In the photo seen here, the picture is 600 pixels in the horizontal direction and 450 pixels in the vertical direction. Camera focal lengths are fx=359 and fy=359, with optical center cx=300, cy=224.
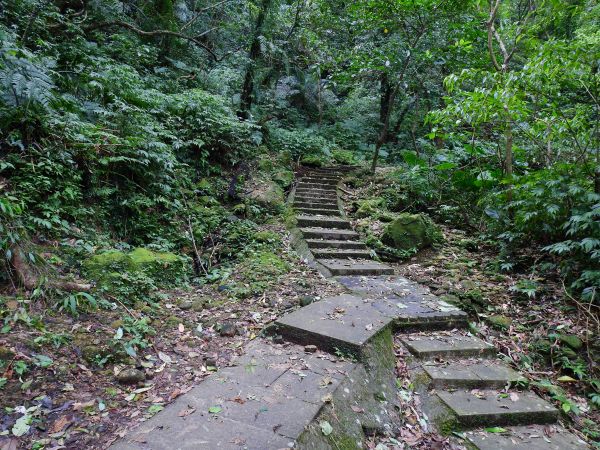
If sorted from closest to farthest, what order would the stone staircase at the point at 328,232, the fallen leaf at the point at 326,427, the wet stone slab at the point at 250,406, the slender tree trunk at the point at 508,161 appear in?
the wet stone slab at the point at 250,406, the fallen leaf at the point at 326,427, the stone staircase at the point at 328,232, the slender tree trunk at the point at 508,161

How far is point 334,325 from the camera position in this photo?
3707 millimetres

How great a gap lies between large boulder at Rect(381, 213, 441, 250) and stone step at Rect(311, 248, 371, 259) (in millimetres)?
602

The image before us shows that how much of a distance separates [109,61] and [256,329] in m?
6.35

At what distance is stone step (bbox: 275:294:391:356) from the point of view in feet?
11.1

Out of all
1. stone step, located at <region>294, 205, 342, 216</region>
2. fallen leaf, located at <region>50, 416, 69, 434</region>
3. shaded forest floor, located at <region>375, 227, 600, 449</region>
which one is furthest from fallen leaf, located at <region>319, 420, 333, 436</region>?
stone step, located at <region>294, 205, 342, 216</region>

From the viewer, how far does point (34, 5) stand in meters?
6.66

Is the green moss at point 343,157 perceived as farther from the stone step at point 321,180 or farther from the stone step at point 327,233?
the stone step at point 327,233

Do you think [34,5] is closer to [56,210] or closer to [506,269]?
[56,210]

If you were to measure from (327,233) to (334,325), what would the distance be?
3.50 metres

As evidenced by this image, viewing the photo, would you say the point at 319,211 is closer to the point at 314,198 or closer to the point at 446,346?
the point at 314,198

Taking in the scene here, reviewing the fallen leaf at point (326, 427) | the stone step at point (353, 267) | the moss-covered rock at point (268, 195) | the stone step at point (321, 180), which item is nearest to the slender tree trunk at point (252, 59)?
the stone step at point (321, 180)

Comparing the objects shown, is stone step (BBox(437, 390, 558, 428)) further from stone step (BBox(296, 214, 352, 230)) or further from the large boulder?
stone step (BBox(296, 214, 352, 230))

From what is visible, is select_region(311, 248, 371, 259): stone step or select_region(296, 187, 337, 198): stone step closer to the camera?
select_region(311, 248, 371, 259): stone step

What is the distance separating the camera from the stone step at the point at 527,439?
9.39 feet
